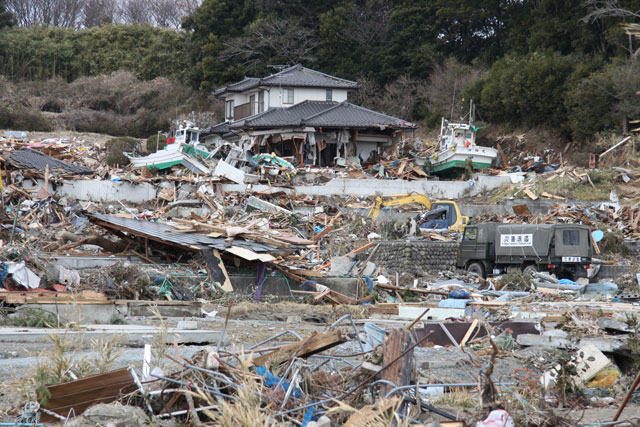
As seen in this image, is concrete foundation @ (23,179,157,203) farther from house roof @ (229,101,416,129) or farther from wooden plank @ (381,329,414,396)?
wooden plank @ (381,329,414,396)

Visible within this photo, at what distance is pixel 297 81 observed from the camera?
3991 centimetres

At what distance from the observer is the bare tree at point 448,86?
42844 millimetres

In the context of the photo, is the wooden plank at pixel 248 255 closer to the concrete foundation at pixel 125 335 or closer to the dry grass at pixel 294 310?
the dry grass at pixel 294 310

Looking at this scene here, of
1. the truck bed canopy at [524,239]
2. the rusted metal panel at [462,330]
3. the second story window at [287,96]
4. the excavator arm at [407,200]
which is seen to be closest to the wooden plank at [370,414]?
the rusted metal panel at [462,330]

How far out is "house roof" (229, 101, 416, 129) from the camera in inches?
1407

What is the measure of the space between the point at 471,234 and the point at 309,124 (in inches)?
592

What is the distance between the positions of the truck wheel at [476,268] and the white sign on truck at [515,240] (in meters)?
0.94

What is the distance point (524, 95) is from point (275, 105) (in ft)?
43.1

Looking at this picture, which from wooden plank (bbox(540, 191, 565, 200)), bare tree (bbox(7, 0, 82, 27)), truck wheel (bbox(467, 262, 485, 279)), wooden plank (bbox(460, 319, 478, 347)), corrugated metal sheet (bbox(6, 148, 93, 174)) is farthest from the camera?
bare tree (bbox(7, 0, 82, 27))

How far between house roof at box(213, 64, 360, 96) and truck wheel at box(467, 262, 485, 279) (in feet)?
66.2

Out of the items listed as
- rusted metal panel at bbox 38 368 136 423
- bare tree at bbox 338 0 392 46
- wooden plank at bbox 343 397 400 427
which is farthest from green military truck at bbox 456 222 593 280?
bare tree at bbox 338 0 392 46

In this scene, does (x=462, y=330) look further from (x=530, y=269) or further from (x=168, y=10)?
(x=168, y=10)

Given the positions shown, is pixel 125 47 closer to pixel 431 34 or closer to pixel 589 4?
pixel 431 34

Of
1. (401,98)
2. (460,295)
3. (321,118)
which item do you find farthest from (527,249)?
(401,98)
